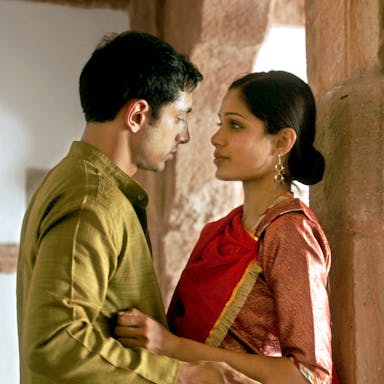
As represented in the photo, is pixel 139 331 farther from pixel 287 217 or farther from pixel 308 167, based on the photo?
pixel 308 167

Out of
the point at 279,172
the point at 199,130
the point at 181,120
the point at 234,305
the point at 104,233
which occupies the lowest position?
the point at 234,305

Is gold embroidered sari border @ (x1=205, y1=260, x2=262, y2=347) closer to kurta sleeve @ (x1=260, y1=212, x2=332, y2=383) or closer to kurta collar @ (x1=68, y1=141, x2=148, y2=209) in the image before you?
kurta sleeve @ (x1=260, y1=212, x2=332, y2=383)

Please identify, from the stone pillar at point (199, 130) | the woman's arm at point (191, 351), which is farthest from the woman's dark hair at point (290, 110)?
the stone pillar at point (199, 130)

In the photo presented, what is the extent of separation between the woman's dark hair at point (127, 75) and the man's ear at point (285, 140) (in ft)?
0.84

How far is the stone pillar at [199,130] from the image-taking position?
3.13m

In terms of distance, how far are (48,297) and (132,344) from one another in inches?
8.6

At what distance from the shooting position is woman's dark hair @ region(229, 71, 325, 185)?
153cm

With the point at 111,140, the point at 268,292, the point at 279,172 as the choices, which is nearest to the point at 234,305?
the point at 268,292

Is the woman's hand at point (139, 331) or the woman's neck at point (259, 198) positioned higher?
the woman's neck at point (259, 198)

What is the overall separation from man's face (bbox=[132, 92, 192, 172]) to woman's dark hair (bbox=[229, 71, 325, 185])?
0.49 ft

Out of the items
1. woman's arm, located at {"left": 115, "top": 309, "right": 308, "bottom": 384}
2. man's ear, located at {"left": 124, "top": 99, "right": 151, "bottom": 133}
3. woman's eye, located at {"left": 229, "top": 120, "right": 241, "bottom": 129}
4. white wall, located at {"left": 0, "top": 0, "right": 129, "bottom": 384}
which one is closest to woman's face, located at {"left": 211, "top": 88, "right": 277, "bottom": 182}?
woman's eye, located at {"left": 229, "top": 120, "right": 241, "bottom": 129}

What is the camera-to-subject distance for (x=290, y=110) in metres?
1.54

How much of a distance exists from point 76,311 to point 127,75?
48 centimetres

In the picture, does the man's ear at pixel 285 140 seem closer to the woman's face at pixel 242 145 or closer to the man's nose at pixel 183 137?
the woman's face at pixel 242 145
